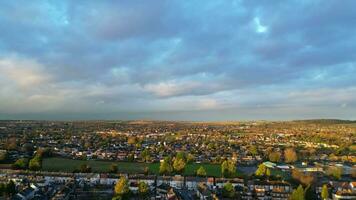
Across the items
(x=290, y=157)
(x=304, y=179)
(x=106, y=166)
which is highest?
(x=290, y=157)

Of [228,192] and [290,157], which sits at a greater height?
[290,157]

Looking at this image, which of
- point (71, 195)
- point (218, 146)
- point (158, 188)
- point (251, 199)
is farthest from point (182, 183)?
point (218, 146)

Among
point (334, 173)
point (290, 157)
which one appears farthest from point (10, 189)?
point (290, 157)

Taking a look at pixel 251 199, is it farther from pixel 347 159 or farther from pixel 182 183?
pixel 347 159

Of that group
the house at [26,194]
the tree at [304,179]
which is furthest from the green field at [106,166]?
the house at [26,194]

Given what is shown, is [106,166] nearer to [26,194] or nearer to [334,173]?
[26,194]

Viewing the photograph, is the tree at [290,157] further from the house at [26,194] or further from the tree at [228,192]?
the house at [26,194]

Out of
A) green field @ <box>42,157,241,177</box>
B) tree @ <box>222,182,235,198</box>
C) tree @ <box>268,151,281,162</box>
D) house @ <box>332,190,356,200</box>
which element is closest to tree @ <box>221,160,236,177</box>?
green field @ <box>42,157,241,177</box>

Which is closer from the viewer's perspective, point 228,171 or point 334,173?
point 228,171

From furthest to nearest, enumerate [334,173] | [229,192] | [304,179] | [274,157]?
[274,157] → [334,173] → [304,179] → [229,192]
